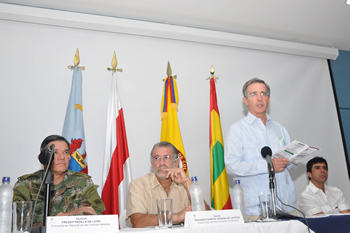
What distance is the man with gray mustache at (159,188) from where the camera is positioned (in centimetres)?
213

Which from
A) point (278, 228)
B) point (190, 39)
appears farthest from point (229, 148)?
point (190, 39)

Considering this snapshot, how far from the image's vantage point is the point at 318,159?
3.90 m

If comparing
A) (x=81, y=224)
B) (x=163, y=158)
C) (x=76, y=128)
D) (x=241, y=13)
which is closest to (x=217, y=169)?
(x=163, y=158)

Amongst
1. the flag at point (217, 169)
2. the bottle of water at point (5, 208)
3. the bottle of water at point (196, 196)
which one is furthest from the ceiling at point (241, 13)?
the bottle of water at point (5, 208)

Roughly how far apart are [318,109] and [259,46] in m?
1.34

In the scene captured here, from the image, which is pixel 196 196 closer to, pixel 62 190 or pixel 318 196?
pixel 62 190

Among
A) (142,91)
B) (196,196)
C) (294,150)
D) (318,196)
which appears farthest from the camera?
(142,91)

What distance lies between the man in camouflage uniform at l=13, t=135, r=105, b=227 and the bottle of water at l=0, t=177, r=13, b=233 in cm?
80

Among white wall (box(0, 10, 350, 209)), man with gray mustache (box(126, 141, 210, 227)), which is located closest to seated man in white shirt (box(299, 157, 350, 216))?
white wall (box(0, 10, 350, 209))

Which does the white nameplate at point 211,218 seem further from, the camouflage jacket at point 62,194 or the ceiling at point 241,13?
the ceiling at point 241,13

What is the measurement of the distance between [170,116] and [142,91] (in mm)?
531

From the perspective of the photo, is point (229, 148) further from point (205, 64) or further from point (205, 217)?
point (205, 64)

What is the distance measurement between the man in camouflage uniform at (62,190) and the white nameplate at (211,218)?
3.52 feet

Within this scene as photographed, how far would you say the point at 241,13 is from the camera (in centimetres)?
411
